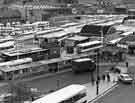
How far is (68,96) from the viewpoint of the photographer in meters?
4.44

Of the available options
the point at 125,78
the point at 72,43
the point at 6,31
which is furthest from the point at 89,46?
the point at 6,31

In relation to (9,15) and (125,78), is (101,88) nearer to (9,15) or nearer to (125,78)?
(125,78)

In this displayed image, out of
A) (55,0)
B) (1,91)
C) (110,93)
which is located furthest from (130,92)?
(55,0)

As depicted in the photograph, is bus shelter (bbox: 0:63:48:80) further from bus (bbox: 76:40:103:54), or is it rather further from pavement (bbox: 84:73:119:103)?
bus (bbox: 76:40:103:54)

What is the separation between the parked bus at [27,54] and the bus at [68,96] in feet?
8.99

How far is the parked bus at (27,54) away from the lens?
7.33 metres

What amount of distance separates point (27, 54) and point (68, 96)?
332 cm

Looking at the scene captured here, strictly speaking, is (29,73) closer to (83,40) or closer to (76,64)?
(76,64)

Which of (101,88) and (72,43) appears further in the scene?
(72,43)

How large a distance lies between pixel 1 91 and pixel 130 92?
8.28 ft

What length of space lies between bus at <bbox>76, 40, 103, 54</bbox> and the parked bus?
973 millimetres

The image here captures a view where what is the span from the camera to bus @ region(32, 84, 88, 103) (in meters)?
4.24

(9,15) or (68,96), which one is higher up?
(9,15)

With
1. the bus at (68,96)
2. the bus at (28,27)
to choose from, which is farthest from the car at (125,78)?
the bus at (28,27)
